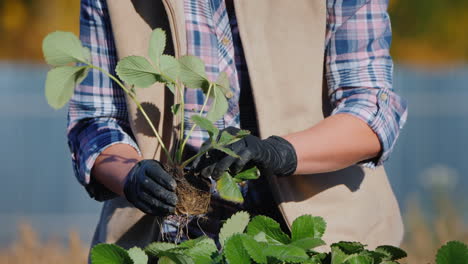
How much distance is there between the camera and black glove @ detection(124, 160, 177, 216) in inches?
64.5

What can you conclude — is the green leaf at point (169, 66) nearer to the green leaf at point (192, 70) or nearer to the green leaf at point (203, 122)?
the green leaf at point (192, 70)

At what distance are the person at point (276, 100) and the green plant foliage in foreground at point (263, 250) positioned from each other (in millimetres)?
299

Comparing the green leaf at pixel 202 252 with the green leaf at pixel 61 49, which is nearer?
the green leaf at pixel 202 252

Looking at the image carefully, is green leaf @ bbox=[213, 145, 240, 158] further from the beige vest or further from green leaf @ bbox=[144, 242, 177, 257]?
the beige vest

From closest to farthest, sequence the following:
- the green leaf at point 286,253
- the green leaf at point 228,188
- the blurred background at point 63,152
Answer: the green leaf at point 286,253
the green leaf at point 228,188
the blurred background at point 63,152

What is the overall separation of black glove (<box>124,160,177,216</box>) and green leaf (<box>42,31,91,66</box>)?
0.25 metres

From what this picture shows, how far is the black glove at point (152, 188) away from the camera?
1639 mm

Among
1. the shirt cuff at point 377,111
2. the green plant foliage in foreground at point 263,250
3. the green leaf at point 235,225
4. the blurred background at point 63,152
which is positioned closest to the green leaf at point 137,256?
the green plant foliage in foreground at point 263,250

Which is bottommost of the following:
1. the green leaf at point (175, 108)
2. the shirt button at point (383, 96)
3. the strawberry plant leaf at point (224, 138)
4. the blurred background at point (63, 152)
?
the blurred background at point (63, 152)

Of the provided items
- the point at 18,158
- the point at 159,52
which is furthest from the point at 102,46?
the point at 18,158

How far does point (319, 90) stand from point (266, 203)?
0.29 meters

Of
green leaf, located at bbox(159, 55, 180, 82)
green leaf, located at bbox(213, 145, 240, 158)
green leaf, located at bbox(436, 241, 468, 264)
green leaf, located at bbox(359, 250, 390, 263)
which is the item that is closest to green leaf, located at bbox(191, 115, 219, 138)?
green leaf, located at bbox(213, 145, 240, 158)

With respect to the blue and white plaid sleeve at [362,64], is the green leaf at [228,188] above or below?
below

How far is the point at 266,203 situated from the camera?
1940 mm
